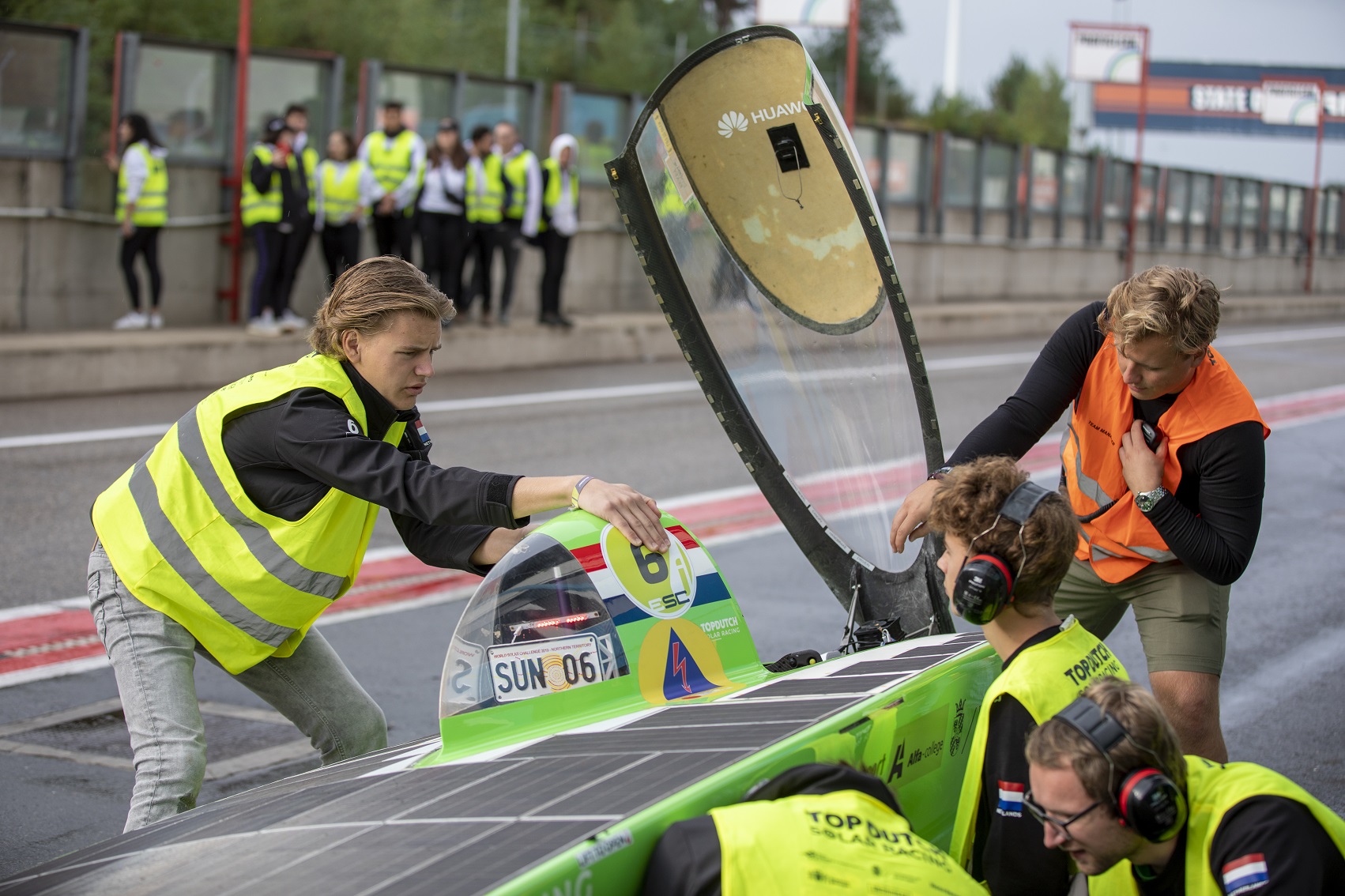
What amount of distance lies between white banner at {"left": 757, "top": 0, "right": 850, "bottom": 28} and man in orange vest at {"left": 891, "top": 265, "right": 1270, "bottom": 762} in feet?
71.2

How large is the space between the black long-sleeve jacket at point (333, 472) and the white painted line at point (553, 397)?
135 centimetres

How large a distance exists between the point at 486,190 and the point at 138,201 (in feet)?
12.0

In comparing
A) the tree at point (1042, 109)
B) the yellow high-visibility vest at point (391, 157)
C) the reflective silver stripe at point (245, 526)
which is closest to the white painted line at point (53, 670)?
the reflective silver stripe at point (245, 526)

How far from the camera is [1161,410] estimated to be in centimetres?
353

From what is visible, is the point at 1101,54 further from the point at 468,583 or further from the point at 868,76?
the point at 868,76

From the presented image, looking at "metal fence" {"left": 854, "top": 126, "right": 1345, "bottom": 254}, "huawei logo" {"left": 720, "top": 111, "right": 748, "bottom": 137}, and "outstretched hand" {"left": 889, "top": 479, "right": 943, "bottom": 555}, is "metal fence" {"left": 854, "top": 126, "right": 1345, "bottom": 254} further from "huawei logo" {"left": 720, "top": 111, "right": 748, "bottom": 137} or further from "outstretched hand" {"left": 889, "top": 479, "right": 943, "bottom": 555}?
"outstretched hand" {"left": 889, "top": 479, "right": 943, "bottom": 555}

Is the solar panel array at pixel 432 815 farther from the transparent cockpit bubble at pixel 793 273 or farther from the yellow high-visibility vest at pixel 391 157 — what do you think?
the yellow high-visibility vest at pixel 391 157

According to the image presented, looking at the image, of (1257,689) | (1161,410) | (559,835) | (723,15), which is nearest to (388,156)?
(1257,689)

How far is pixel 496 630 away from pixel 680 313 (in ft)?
4.56

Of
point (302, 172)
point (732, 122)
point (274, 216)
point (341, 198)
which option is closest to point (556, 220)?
point (341, 198)

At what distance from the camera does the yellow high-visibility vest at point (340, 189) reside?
47.3 feet

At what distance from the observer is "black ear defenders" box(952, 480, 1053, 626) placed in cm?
275

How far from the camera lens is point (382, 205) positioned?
1482 centimetres

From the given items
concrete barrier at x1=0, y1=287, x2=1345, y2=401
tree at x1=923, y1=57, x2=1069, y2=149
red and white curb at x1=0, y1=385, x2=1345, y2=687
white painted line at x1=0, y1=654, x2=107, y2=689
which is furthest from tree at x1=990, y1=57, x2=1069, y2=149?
white painted line at x1=0, y1=654, x2=107, y2=689
